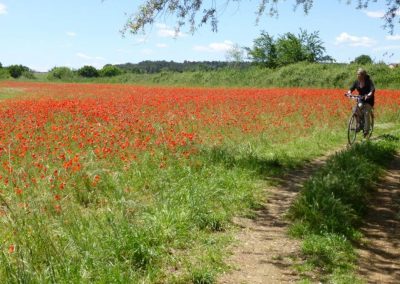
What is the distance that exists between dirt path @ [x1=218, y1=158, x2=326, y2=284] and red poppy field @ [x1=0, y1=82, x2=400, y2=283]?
0.27 m

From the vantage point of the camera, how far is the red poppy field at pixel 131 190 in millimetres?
4633

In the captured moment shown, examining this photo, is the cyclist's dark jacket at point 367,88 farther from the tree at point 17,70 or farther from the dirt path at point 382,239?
the tree at point 17,70

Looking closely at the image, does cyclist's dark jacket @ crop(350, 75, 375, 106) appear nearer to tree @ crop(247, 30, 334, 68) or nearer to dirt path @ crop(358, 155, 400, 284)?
dirt path @ crop(358, 155, 400, 284)

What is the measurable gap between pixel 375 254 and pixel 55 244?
3.89 metres

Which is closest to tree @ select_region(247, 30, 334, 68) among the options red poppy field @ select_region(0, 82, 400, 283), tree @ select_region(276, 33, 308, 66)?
tree @ select_region(276, 33, 308, 66)

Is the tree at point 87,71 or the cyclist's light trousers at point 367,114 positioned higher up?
the tree at point 87,71

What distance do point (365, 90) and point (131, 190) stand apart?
25.4ft

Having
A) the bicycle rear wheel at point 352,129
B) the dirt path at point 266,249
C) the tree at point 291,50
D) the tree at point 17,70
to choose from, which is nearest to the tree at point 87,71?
the tree at point 17,70

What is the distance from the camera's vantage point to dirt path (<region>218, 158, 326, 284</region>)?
4.88 metres

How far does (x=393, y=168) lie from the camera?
32.8 feet

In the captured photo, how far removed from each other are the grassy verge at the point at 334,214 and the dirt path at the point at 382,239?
0.15 meters

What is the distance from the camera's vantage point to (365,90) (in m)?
12.3

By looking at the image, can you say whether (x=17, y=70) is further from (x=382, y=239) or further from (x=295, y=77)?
(x=382, y=239)

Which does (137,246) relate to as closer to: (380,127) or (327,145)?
(327,145)
